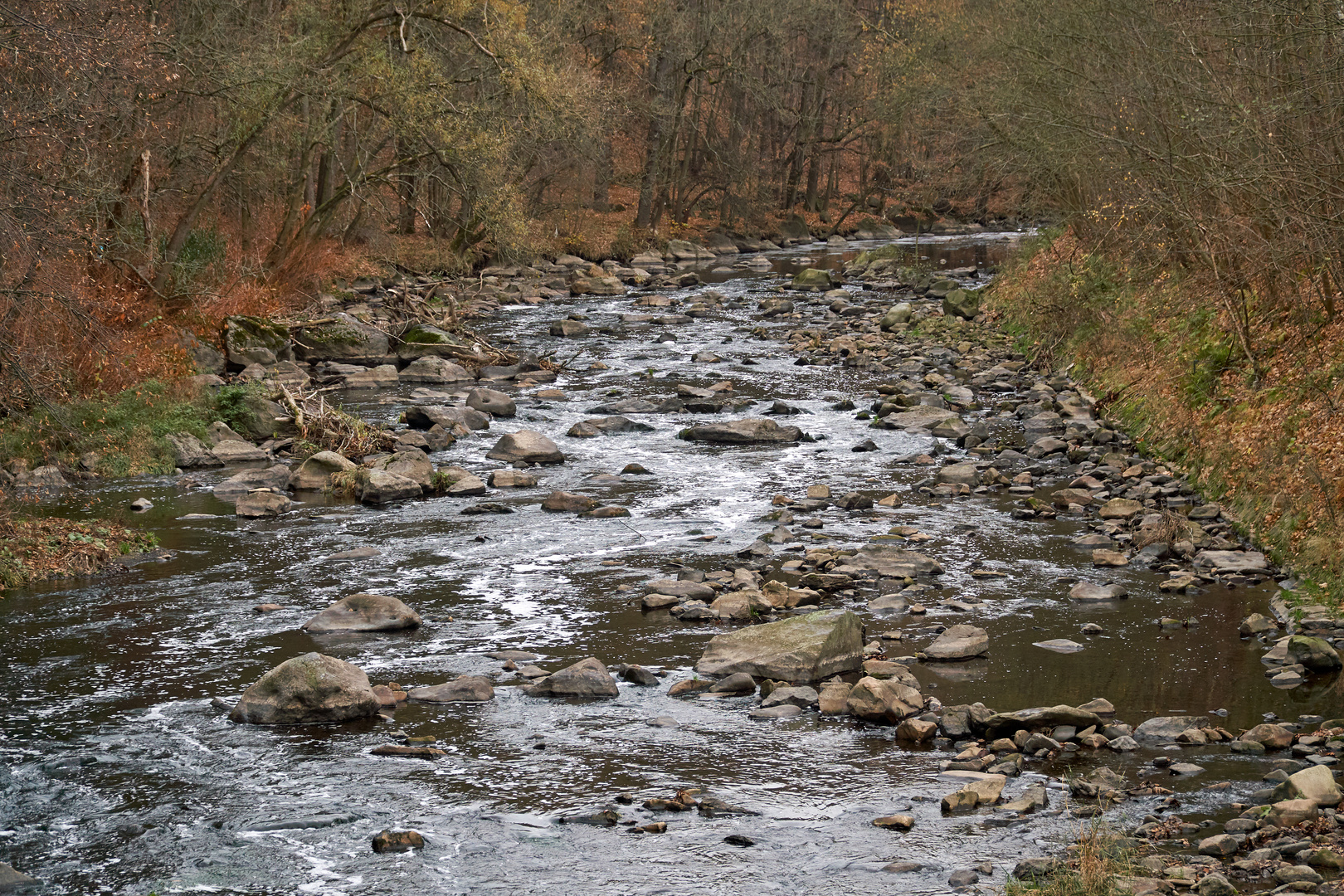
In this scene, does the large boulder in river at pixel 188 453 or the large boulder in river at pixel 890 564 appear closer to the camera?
the large boulder in river at pixel 890 564

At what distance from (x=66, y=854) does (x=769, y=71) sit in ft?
149

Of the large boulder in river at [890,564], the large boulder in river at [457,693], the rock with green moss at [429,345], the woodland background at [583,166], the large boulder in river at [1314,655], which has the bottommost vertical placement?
the large boulder in river at [457,693]

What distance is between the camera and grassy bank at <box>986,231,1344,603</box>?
35.0 ft

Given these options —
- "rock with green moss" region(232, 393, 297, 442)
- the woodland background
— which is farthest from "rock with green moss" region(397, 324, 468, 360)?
"rock with green moss" region(232, 393, 297, 442)

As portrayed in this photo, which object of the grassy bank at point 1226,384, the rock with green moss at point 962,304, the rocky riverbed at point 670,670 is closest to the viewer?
the rocky riverbed at point 670,670

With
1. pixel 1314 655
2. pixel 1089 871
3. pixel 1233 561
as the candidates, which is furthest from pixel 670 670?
pixel 1233 561

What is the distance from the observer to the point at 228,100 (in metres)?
19.9

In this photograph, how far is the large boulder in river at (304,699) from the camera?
8.26 metres

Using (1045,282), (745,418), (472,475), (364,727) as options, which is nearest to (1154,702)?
(364,727)

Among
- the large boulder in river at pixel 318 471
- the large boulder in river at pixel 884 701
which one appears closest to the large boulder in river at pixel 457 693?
the large boulder in river at pixel 884 701

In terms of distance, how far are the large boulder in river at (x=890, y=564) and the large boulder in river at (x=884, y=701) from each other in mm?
2896

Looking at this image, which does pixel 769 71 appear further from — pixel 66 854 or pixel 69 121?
pixel 66 854

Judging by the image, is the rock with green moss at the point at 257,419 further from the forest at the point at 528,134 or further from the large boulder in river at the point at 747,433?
the large boulder in river at the point at 747,433

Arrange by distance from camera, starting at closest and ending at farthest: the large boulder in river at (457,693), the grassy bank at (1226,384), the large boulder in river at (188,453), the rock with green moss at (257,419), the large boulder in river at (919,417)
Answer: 1. the large boulder in river at (457,693)
2. the grassy bank at (1226,384)
3. the large boulder in river at (188,453)
4. the rock with green moss at (257,419)
5. the large boulder in river at (919,417)
